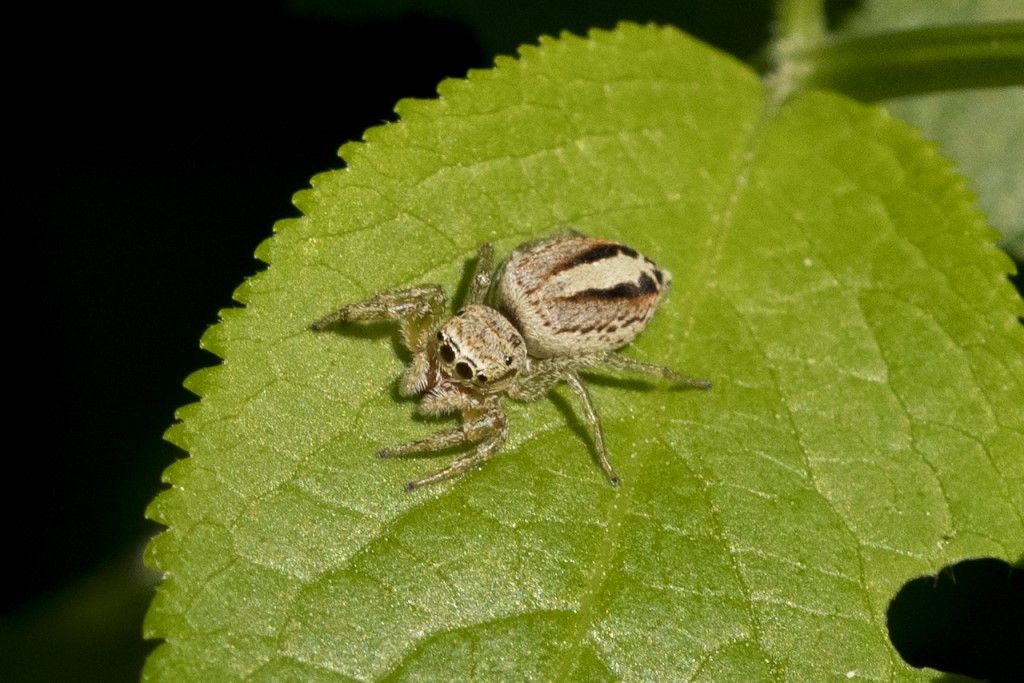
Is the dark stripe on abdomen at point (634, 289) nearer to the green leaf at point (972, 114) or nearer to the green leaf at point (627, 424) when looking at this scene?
the green leaf at point (627, 424)

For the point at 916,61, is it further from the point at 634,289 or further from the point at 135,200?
the point at 135,200

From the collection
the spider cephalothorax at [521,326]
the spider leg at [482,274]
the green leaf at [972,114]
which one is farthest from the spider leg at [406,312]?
the green leaf at [972,114]

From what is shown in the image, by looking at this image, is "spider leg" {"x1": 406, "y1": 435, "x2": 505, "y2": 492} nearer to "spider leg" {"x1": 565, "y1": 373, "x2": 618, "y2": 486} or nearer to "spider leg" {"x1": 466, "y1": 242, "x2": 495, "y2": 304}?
"spider leg" {"x1": 565, "y1": 373, "x2": 618, "y2": 486}

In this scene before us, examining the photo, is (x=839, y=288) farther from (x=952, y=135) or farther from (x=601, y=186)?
(x=952, y=135)

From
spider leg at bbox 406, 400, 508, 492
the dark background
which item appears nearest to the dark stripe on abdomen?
spider leg at bbox 406, 400, 508, 492

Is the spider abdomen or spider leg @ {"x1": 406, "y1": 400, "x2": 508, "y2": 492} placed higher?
the spider abdomen

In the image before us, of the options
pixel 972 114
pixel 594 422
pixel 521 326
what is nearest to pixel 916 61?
pixel 972 114
